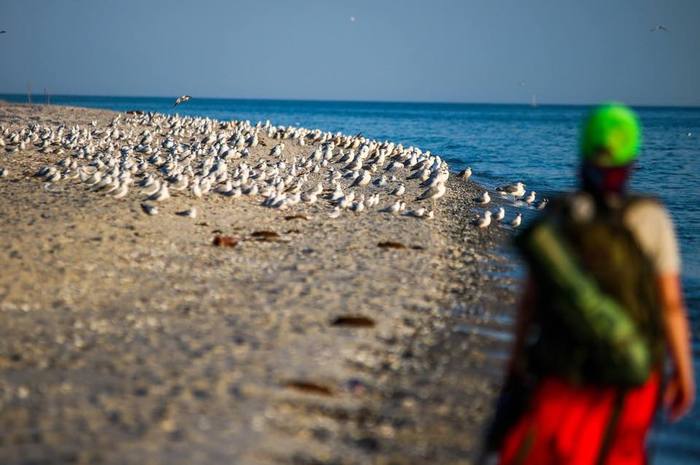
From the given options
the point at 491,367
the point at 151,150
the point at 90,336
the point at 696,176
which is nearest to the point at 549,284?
the point at 491,367

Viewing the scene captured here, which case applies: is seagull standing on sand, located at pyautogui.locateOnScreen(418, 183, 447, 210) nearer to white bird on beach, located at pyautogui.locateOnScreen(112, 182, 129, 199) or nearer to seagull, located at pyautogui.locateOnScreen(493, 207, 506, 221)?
seagull, located at pyautogui.locateOnScreen(493, 207, 506, 221)

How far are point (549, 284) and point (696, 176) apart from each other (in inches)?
1065

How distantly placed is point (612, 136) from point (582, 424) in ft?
4.07

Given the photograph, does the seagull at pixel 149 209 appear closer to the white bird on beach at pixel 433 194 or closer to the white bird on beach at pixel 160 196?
the white bird on beach at pixel 160 196

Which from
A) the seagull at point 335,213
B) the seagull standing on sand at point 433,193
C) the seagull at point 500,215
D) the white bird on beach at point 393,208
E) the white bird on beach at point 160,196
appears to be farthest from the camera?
the seagull standing on sand at point 433,193

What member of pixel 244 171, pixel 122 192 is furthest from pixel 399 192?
pixel 122 192

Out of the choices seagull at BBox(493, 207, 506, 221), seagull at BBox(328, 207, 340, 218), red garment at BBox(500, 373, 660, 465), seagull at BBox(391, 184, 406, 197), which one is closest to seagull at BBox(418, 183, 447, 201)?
seagull at BBox(391, 184, 406, 197)

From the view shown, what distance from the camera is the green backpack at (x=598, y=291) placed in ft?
9.99

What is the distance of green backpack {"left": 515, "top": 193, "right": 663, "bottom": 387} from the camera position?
3.04 meters

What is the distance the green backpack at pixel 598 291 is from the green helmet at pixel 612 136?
0.61 feet

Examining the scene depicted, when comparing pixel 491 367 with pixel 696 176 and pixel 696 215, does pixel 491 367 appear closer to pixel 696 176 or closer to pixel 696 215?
pixel 696 215

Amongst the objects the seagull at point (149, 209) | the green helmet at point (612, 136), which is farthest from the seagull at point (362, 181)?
the green helmet at point (612, 136)

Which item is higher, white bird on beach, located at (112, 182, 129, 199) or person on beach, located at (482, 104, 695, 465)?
person on beach, located at (482, 104, 695, 465)

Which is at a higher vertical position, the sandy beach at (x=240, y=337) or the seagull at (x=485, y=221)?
the seagull at (x=485, y=221)
